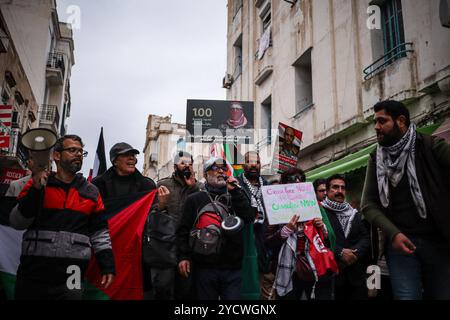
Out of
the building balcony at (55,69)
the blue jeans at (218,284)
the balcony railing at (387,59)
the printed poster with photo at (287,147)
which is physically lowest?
the blue jeans at (218,284)

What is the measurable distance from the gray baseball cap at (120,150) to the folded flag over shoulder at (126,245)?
0.48 metres

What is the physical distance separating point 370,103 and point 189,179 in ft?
19.2

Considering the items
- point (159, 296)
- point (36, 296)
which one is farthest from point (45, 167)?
point (159, 296)

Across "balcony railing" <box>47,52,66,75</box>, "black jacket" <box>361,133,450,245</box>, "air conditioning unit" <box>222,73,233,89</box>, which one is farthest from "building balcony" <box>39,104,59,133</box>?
"black jacket" <box>361,133,450,245</box>

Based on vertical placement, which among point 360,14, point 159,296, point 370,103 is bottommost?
point 159,296

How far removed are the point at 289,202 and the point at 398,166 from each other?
145 centimetres

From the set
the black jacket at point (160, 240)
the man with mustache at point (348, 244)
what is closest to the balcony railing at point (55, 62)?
the black jacket at point (160, 240)

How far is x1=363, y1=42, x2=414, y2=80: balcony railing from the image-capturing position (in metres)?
7.99

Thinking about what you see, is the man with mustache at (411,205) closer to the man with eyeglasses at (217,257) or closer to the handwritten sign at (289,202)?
the handwritten sign at (289,202)

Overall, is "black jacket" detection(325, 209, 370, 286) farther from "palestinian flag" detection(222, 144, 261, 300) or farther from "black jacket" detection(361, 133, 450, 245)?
"black jacket" detection(361, 133, 450, 245)

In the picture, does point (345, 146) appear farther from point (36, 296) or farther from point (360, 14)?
point (36, 296)

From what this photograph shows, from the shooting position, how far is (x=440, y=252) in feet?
8.70

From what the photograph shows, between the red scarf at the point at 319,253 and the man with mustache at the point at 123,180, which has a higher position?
the man with mustache at the point at 123,180

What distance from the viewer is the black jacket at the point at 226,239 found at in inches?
144
